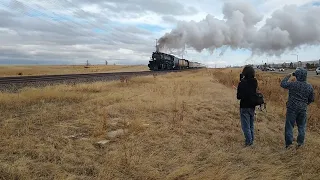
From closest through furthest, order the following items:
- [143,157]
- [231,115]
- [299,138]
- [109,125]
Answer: [143,157]
[299,138]
[109,125]
[231,115]

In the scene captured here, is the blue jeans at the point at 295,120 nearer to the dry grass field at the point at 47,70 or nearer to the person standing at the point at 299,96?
the person standing at the point at 299,96

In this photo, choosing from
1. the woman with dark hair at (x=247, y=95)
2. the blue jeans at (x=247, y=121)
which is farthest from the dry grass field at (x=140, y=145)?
the woman with dark hair at (x=247, y=95)

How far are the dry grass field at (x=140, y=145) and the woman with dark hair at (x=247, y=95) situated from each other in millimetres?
415

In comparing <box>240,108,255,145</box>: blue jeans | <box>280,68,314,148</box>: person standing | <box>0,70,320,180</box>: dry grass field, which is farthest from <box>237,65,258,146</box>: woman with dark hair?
<box>280,68,314,148</box>: person standing

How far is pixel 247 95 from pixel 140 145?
8.49 feet

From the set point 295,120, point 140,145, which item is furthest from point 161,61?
point 140,145

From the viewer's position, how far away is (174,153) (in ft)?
22.8

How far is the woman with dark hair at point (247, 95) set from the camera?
25.0 ft

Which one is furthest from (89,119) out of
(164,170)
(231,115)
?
(231,115)

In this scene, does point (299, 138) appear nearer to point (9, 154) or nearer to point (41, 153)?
point (41, 153)

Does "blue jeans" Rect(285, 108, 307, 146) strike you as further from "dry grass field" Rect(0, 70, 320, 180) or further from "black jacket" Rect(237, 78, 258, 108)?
"black jacket" Rect(237, 78, 258, 108)

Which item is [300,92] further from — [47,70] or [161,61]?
[47,70]

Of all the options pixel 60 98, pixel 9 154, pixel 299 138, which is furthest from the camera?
pixel 60 98

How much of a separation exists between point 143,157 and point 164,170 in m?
0.58
